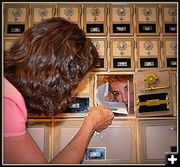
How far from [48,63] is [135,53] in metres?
0.46

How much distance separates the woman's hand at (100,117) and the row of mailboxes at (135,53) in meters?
0.19

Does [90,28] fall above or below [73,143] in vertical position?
above

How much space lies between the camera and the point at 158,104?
1.23 metres

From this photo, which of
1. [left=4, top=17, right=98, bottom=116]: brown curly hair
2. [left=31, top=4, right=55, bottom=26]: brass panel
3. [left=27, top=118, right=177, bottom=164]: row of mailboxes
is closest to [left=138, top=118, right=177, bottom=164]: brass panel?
[left=27, top=118, right=177, bottom=164]: row of mailboxes

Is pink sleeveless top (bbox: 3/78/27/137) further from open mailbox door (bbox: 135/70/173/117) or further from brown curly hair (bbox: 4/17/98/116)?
open mailbox door (bbox: 135/70/173/117)

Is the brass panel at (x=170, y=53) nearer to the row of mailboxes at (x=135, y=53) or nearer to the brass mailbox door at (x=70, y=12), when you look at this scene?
the row of mailboxes at (x=135, y=53)

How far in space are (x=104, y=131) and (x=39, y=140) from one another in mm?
301

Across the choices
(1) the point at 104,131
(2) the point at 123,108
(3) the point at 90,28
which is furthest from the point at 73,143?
(3) the point at 90,28

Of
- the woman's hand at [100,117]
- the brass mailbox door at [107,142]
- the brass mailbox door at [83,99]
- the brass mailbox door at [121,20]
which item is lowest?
the brass mailbox door at [107,142]

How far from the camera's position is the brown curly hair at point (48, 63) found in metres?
1.04

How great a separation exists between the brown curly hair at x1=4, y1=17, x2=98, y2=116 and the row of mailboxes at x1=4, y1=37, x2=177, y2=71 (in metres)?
0.13

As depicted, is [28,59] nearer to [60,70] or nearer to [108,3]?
[60,70]

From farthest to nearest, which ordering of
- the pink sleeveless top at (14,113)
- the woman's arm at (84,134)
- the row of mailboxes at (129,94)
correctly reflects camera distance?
1. the row of mailboxes at (129,94)
2. the woman's arm at (84,134)
3. the pink sleeveless top at (14,113)

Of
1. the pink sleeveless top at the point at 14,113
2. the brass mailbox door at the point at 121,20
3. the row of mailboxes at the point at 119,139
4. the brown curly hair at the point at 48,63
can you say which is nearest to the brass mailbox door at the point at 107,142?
the row of mailboxes at the point at 119,139
